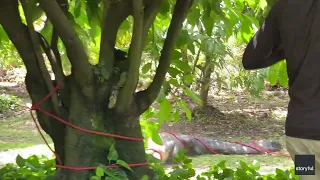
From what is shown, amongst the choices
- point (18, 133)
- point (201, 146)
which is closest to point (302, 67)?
point (201, 146)

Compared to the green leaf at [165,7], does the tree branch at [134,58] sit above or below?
below

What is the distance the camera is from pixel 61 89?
272 centimetres

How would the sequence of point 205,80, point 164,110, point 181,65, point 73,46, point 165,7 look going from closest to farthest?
point 73,46, point 165,7, point 181,65, point 164,110, point 205,80

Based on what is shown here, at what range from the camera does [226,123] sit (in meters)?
11.5

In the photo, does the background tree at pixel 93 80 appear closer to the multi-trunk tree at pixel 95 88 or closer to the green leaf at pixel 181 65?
the multi-trunk tree at pixel 95 88

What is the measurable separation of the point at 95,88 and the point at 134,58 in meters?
0.26

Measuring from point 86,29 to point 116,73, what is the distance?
1117 millimetres

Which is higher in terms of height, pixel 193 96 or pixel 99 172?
pixel 193 96

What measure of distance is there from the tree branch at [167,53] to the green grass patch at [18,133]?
236 inches

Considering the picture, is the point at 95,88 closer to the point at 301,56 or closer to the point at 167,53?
the point at 167,53

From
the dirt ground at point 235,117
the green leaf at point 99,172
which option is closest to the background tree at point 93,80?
the green leaf at point 99,172

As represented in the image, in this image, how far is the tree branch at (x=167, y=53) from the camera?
2.75 meters

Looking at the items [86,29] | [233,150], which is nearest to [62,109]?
[86,29]

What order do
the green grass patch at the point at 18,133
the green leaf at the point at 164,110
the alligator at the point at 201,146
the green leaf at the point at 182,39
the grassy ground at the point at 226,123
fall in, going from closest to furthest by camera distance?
the green leaf at the point at 182,39 → the green leaf at the point at 164,110 → the alligator at the point at 201,146 → the green grass patch at the point at 18,133 → the grassy ground at the point at 226,123
